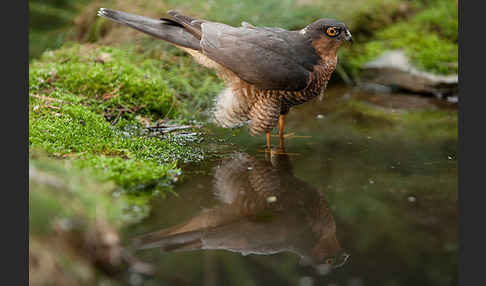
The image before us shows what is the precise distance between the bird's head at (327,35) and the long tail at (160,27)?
99 centimetres

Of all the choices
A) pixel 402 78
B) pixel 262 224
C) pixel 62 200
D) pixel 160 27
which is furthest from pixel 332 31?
pixel 402 78

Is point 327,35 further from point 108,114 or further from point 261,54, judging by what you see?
point 108,114

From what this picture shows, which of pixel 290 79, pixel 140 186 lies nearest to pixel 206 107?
pixel 290 79

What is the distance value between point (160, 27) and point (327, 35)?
1408 millimetres

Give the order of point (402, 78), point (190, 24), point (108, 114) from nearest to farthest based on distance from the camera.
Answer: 1. point (190, 24)
2. point (108, 114)
3. point (402, 78)

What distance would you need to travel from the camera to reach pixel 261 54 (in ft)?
12.7

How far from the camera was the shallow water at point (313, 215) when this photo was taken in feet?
8.07

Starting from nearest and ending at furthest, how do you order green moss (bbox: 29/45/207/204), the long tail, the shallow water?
the shallow water → green moss (bbox: 29/45/207/204) → the long tail

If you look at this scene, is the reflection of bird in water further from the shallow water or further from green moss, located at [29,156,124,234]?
green moss, located at [29,156,124,234]

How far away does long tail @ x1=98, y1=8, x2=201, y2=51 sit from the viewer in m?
3.96

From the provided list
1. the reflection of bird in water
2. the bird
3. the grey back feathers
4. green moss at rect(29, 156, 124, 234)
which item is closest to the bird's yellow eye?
the bird

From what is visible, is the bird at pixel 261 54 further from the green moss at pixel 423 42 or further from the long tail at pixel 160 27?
the green moss at pixel 423 42

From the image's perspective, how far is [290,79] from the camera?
3.83 m

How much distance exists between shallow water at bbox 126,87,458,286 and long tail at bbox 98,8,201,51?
3.20 ft
